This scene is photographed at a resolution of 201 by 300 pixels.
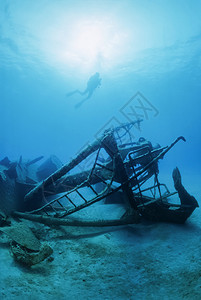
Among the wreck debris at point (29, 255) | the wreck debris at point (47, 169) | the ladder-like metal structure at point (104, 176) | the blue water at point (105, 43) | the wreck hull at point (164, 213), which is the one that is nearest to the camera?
the wreck debris at point (29, 255)

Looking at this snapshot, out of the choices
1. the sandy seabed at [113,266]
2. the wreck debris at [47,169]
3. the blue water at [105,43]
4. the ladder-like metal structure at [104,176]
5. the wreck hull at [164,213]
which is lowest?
the wreck hull at [164,213]

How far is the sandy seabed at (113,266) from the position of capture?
3389 millimetres

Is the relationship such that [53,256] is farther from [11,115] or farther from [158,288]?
[11,115]

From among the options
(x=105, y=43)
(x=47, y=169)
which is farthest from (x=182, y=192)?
(x=105, y=43)

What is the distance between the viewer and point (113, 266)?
439cm

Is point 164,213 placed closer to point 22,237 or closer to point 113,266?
point 113,266

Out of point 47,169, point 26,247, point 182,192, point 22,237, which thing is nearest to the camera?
point 26,247

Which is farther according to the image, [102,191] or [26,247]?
[102,191]

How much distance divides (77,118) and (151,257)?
4625 inches

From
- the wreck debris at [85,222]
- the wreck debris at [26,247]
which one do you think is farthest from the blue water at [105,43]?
the wreck debris at [26,247]

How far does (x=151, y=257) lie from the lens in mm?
4695

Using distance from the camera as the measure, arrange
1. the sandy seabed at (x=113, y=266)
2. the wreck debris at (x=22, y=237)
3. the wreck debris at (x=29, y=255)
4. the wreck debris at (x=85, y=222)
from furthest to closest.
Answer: the wreck debris at (x=85, y=222), the wreck debris at (x=22, y=237), the wreck debris at (x=29, y=255), the sandy seabed at (x=113, y=266)

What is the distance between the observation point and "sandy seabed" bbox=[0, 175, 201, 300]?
3389 millimetres

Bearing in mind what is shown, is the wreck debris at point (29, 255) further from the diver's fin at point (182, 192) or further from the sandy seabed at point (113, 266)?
the diver's fin at point (182, 192)
